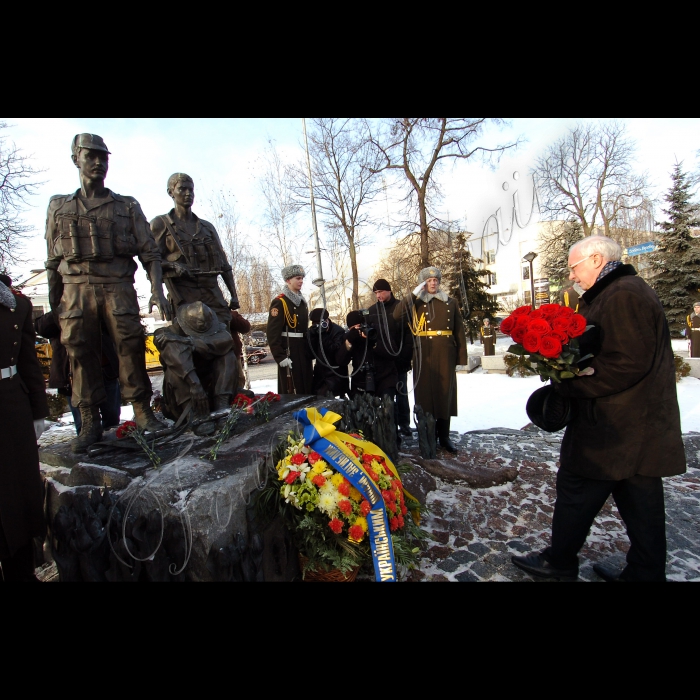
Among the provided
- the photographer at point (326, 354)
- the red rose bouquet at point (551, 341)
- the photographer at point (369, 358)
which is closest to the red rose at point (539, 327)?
the red rose bouquet at point (551, 341)

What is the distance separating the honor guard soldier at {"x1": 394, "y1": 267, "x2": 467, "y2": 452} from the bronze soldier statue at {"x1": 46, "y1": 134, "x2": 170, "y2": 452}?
9.30 feet

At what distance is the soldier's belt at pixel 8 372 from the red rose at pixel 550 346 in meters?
2.96

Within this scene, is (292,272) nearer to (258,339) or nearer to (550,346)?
(550,346)

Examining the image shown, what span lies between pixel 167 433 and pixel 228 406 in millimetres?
557

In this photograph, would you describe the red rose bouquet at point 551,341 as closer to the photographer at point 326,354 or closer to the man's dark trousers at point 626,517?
the man's dark trousers at point 626,517

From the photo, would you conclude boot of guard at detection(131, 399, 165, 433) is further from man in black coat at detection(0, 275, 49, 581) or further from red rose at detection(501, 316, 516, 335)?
red rose at detection(501, 316, 516, 335)

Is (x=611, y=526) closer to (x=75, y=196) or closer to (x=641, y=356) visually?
(x=641, y=356)

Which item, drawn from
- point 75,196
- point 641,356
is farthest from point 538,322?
point 75,196

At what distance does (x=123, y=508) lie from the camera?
2227 mm

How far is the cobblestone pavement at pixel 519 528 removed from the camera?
2.59 m

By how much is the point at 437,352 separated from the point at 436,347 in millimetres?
60

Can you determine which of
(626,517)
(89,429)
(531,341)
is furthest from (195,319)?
(626,517)

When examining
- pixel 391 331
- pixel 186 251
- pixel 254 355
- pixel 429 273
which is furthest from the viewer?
pixel 254 355

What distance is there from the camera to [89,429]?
10.2ft
